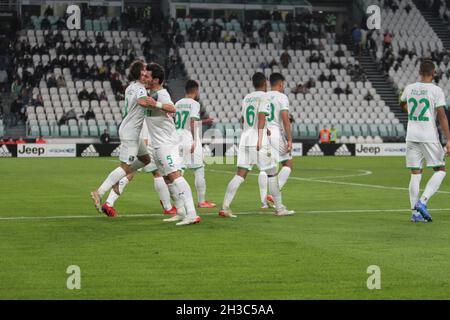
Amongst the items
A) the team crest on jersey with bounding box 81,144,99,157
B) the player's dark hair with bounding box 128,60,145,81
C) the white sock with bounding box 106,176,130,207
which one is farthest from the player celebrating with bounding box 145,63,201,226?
the team crest on jersey with bounding box 81,144,99,157

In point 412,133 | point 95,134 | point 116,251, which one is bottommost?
point 95,134

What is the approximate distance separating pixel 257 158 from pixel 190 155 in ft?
8.98

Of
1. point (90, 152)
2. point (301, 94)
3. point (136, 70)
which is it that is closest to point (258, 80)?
point (136, 70)

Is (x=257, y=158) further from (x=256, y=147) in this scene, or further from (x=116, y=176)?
(x=116, y=176)

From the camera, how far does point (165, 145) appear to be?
1449 centimetres

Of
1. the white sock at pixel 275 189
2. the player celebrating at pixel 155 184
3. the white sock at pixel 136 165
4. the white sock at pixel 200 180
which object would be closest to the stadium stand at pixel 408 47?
the white sock at pixel 200 180

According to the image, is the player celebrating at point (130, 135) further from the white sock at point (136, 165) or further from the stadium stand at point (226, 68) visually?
the stadium stand at point (226, 68)

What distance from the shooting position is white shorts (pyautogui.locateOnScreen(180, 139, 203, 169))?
60.0 feet

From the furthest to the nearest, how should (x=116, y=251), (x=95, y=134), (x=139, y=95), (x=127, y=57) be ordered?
(x=127, y=57), (x=95, y=134), (x=139, y=95), (x=116, y=251)

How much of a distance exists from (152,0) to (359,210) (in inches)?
1783

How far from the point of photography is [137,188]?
23516 mm

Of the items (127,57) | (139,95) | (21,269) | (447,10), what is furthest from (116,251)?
(447,10)

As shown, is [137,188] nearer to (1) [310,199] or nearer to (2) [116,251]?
(1) [310,199]
